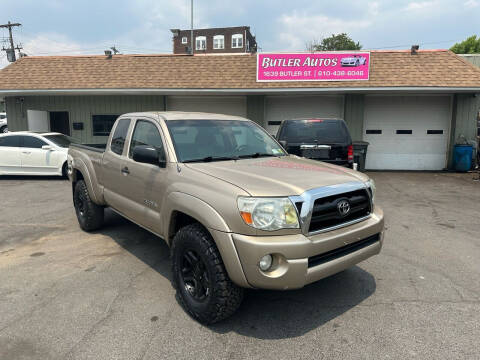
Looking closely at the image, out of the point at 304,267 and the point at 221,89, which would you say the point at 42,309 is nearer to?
the point at 304,267

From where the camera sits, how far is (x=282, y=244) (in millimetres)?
2650

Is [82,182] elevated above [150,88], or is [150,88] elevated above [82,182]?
[150,88]

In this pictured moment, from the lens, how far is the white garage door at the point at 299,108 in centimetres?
1423

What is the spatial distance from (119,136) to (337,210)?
3.16m

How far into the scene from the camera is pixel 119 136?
4.78 metres

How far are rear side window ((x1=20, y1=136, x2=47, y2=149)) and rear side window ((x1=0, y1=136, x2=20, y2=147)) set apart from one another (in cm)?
22

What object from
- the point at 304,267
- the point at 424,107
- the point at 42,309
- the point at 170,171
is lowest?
the point at 42,309

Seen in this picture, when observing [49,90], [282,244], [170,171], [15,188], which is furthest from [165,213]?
[49,90]

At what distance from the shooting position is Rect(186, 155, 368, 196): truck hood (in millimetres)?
2826

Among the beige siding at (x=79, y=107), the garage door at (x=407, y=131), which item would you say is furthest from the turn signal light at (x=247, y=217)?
the beige siding at (x=79, y=107)

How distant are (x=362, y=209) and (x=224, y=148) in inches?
63.9

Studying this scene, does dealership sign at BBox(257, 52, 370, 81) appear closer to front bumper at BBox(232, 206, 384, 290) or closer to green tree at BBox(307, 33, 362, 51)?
front bumper at BBox(232, 206, 384, 290)

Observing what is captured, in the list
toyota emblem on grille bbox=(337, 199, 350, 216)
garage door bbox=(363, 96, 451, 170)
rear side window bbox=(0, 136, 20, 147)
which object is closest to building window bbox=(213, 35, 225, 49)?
garage door bbox=(363, 96, 451, 170)

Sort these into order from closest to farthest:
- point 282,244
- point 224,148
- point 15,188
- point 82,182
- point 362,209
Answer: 1. point 282,244
2. point 362,209
3. point 224,148
4. point 82,182
5. point 15,188
